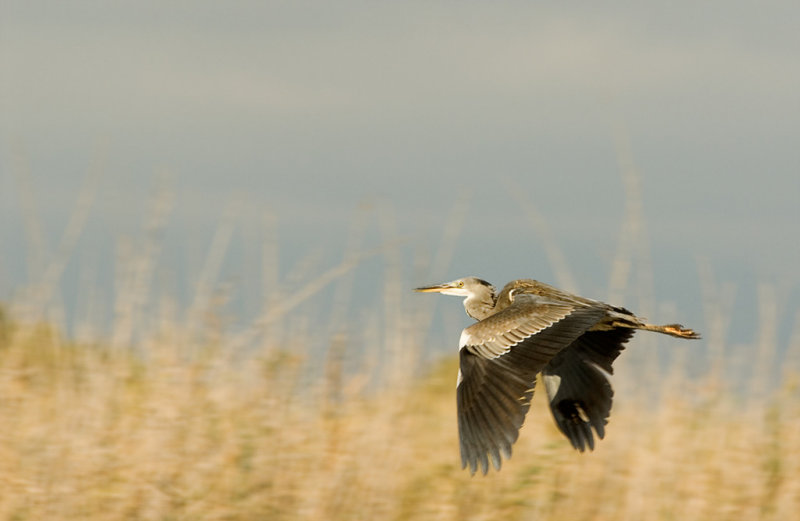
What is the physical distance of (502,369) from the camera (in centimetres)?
420

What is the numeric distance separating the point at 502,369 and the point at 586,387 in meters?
0.87

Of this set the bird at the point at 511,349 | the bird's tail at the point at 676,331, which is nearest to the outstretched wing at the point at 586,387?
the bird at the point at 511,349

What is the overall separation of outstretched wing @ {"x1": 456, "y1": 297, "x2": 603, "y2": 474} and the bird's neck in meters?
0.56

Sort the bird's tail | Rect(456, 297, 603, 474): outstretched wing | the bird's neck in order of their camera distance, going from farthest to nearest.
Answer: the bird's neck → the bird's tail → Rect(456, 297, 603, 474): outstretched wing

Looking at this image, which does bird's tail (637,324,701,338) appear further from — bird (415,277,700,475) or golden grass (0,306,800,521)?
golden grass (0,306,800,521)

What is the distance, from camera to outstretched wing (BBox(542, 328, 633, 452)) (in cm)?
492

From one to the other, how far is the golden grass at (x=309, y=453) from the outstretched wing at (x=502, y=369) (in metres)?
0.97

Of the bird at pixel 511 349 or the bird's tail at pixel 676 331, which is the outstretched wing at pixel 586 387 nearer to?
the bird at pixel 511 349

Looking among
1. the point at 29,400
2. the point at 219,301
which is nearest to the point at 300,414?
the point at 219,301

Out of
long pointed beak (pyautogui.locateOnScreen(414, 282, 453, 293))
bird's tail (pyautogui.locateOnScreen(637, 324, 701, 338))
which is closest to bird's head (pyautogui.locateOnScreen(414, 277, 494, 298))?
long pointed beak (pyautogui.locateOnScreen(414, 282, 453, 293))

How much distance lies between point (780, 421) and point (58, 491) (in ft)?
11.6

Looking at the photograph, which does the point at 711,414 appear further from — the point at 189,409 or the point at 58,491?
the point at 58,491

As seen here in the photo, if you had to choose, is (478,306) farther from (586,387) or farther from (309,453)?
(309,453)

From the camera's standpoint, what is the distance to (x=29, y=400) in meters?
5.62
